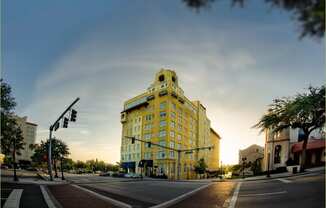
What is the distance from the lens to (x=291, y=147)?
31.6 m

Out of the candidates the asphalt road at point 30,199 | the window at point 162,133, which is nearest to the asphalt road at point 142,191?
the asphalt road at point 30,199

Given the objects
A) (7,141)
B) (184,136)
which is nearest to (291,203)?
(7,141)

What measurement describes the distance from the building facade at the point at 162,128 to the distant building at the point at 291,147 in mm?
37378

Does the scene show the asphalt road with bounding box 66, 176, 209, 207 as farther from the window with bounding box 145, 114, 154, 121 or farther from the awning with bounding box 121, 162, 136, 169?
the awning with bounding box 121, 162, 136, 169

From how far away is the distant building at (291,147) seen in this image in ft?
57.2

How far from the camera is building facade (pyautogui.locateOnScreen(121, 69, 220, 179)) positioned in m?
81.0

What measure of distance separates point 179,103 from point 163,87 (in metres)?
7.20

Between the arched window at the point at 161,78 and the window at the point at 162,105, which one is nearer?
the window at the point at 162,105

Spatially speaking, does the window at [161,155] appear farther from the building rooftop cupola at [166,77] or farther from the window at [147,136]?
the building rooftop cupola at [166,77]

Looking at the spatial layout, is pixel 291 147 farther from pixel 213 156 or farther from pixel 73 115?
pixel 213 156

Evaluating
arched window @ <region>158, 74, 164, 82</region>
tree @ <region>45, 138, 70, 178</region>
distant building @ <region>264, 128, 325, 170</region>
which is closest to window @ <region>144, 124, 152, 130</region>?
arched window @ <region>158, 74, 164, 82</region>

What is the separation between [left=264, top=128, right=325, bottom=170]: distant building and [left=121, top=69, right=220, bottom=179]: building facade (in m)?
37.4

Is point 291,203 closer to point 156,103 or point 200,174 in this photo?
point 156,103

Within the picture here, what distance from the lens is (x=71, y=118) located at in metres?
22.6
